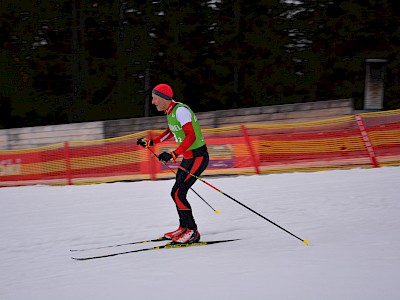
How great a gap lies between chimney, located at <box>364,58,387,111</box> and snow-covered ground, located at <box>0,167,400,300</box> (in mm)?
3823

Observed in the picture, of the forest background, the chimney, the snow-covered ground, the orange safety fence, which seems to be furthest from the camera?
the forest background

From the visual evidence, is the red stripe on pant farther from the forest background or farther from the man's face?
the forest background

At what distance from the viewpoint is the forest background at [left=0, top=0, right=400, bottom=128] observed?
24.2m

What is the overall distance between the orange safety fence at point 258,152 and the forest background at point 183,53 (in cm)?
1133

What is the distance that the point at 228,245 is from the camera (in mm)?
5371

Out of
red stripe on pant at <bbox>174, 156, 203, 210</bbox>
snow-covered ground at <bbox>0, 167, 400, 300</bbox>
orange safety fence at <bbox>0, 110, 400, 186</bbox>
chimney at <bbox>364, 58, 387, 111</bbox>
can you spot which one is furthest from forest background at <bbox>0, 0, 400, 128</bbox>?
red stripe on pant at <bbox>174, 156, 203, 210</bbox>

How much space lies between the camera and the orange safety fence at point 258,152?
434 inches

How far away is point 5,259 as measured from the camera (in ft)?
18.2

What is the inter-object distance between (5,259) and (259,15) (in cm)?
2460

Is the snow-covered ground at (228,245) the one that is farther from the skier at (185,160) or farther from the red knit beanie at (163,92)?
the red knit beanie at (163,92)

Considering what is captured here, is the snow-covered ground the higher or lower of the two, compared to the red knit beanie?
lower

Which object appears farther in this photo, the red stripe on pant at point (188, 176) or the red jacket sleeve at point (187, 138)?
the red stripe on pant at point (188, 176)

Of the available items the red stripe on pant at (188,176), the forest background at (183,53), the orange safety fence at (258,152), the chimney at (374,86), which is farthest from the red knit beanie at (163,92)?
the forest background at (183,53)

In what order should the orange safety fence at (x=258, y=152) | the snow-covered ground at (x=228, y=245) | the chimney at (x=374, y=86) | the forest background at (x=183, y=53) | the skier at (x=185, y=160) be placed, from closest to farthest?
the snow-covered ground at (x=228, y=245) → the skier at (x=185, y=160) → the orange safety fence at (x=258, y=152) → the chimney at (x=374, y=86) → the forest background at (x=183, y=53)
